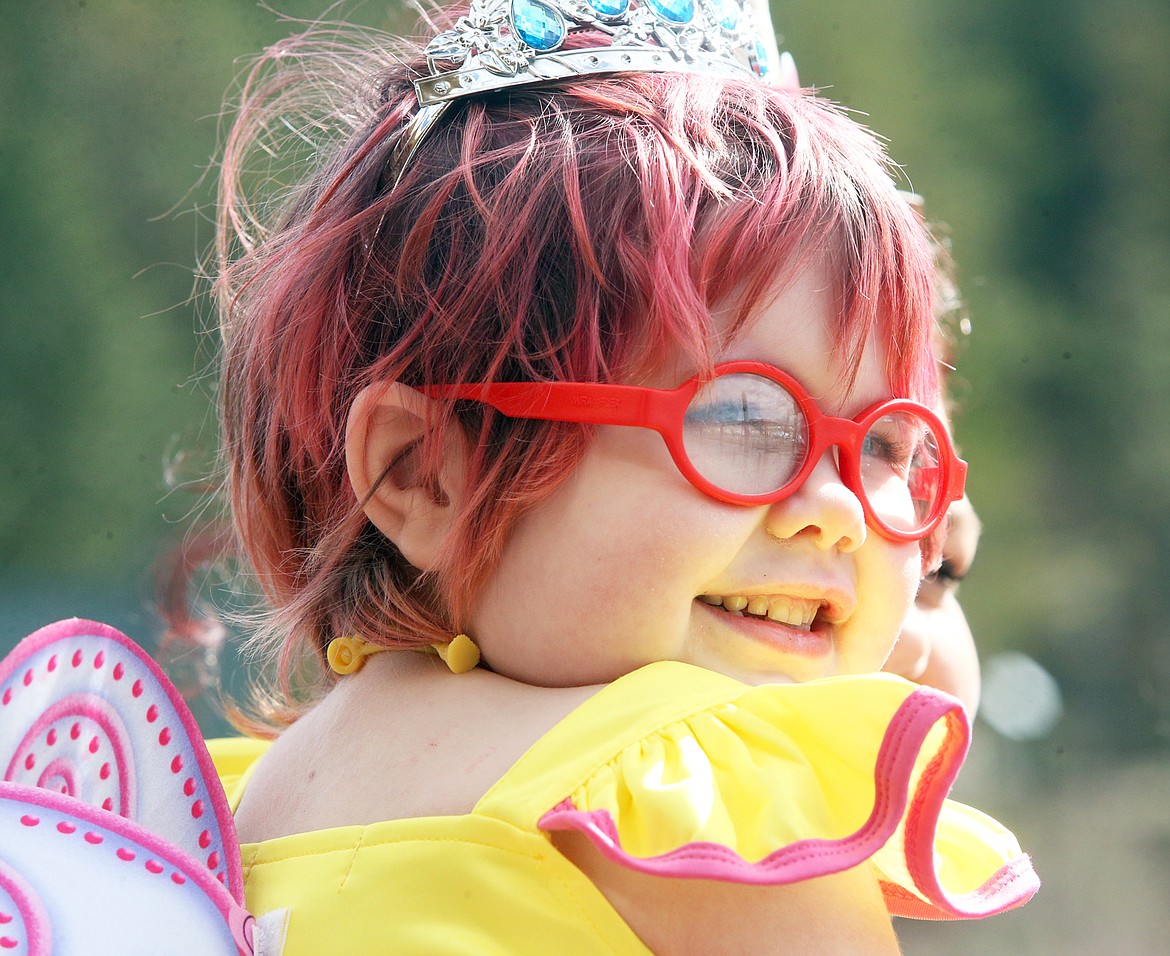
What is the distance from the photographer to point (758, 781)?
28.8 inches

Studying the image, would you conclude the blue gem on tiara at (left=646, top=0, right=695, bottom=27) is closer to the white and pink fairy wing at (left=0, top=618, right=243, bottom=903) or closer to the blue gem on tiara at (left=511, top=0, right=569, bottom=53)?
the blue gem on tiara at (left=511, top=0, right=569, bottom=53)

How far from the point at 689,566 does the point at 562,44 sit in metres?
0.48

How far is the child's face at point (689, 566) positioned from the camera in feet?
2.92

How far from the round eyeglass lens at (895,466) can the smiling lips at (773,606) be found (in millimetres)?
93

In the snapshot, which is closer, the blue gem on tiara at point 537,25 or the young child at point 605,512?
the young child at point 605,512

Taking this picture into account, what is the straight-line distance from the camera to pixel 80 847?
766mm

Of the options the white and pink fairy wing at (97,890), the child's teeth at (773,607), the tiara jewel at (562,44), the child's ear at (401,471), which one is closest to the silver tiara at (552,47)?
the tiara jewel at (562,44)

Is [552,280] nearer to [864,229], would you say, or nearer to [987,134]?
[864,229]

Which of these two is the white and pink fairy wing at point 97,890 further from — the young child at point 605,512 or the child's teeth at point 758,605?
the child's teeth at point 758,605

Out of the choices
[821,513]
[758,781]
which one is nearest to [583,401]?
[821,513]

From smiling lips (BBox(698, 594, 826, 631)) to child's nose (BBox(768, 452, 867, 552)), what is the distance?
1.8 inches

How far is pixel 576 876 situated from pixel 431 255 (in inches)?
19.6

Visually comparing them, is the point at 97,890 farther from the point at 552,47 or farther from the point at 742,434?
the point at 552,47

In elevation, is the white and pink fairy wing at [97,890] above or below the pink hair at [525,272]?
below
